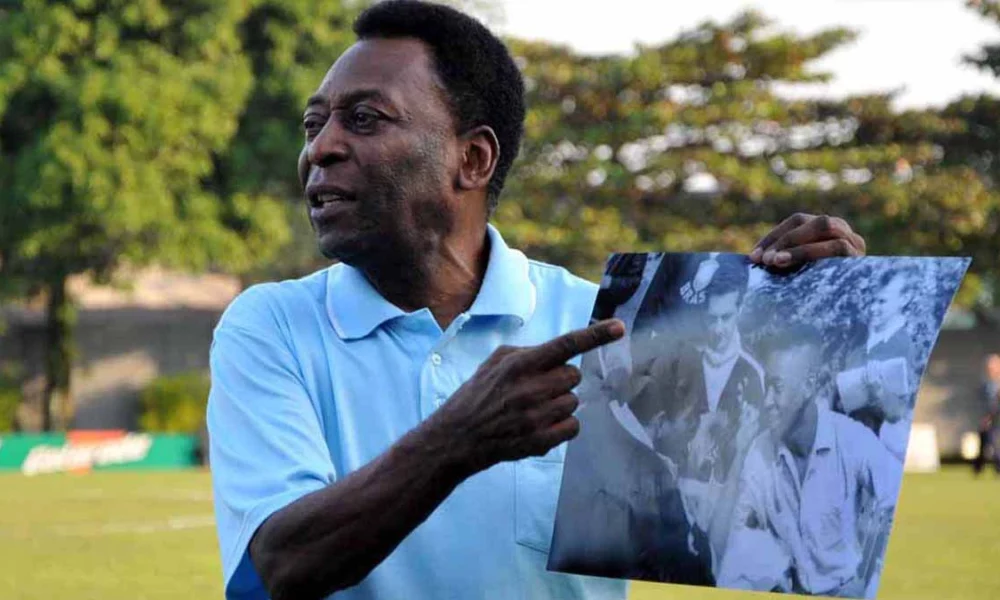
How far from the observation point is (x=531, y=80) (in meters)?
36.4

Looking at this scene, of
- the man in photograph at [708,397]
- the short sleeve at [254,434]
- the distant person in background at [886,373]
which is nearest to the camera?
the distant person in background at [886,373]

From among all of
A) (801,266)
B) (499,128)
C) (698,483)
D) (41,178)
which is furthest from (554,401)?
(41,178)

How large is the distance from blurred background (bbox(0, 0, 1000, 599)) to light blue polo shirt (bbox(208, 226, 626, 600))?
2932 centimetres

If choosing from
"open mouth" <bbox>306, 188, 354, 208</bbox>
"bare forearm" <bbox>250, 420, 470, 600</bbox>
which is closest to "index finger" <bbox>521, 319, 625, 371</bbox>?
"bare forearm" <bbox>250, 420, 470, 600</bbox>

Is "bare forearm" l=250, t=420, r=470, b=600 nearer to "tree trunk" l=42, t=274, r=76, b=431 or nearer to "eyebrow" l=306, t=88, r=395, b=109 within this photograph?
"eyebrow" l=306, t=88, r=395, b=109

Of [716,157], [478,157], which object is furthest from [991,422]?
[478,157]

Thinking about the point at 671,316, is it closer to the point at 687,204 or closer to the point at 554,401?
the point at 554,401

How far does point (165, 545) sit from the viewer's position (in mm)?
14664

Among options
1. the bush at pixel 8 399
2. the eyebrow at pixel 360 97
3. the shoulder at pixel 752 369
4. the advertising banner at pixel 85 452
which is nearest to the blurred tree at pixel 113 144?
the bush at pixel 8 399

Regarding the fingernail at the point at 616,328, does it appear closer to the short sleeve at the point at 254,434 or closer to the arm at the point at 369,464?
the arm at the point at 369,464

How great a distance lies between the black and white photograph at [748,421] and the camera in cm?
271

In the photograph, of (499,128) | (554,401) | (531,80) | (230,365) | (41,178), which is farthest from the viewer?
(531,80)

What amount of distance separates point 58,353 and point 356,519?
3371 centimetres

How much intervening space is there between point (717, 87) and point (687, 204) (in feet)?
7.55
